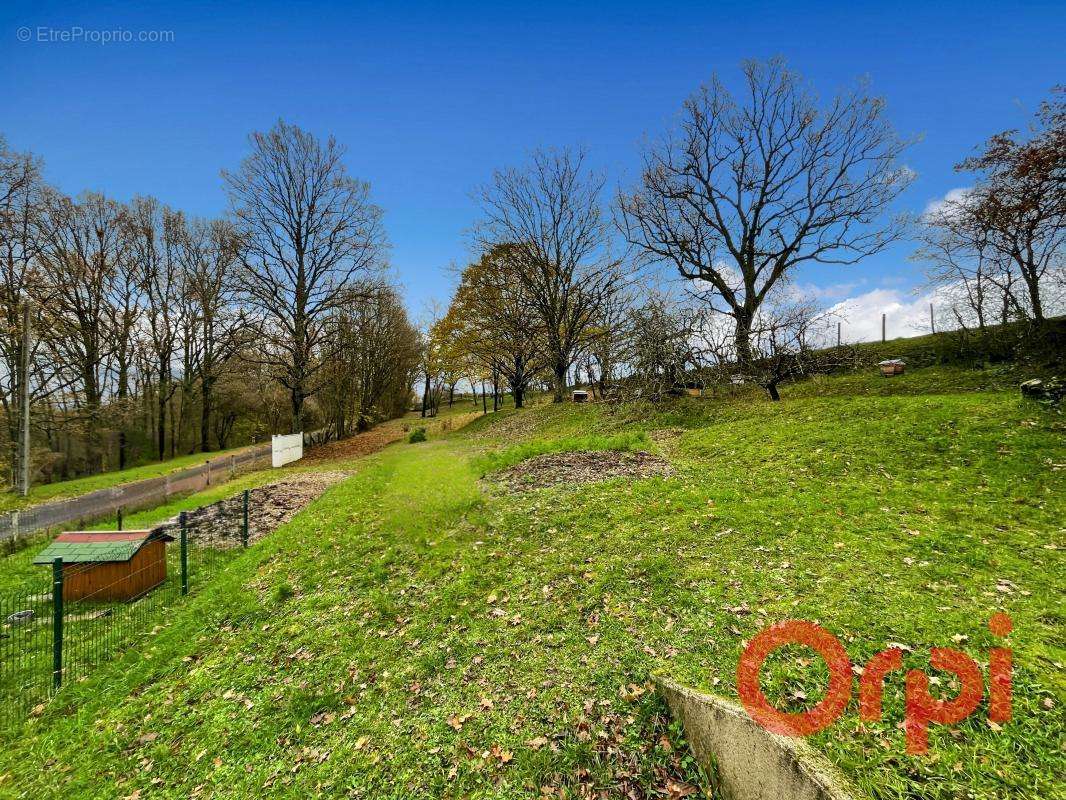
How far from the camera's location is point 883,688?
3.25 metres

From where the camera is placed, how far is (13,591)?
7.51m

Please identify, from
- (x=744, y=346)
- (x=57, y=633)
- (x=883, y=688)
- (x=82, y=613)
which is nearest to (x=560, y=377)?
(x=744, y=346)

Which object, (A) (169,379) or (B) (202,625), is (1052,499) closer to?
(B) (202,625)

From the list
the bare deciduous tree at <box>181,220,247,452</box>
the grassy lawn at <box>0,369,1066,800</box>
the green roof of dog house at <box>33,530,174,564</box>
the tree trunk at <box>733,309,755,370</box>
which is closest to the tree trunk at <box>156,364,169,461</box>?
the bare deciduous tree at <box>181,220,247,452</box>

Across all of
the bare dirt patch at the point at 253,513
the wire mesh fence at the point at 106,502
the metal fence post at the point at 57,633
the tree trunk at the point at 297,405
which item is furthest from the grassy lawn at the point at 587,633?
the tree trunk at the point at 297,405

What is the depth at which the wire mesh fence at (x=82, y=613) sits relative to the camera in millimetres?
5020

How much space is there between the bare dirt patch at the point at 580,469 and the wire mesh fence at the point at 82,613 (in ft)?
22.4

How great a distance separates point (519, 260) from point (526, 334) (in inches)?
192

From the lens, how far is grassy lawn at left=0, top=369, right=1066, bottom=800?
3.33m

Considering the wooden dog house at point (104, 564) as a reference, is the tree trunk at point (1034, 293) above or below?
above

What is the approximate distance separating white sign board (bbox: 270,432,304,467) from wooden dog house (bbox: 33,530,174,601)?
13.7m

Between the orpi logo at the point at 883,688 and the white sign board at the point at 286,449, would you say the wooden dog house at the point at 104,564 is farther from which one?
the white sign board at the point at 286,449

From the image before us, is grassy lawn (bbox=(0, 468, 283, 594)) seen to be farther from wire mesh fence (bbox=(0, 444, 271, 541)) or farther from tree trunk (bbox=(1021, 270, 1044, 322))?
tree trunk (bbox=(1021, 270, 1044, 322))

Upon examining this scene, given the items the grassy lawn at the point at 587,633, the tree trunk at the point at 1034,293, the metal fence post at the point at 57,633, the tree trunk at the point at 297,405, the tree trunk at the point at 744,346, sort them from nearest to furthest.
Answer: the grassy lawn at the point at 587,633 → the metal fence post at the point at 57,633 → the tree trunk at the point at 744,346 → the tree trunk at the point at 1034,293 → the tree trunk at the point at 297,405
